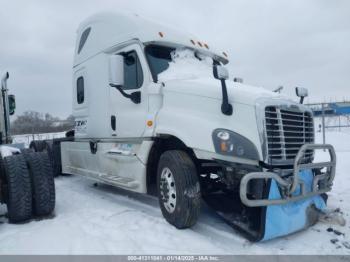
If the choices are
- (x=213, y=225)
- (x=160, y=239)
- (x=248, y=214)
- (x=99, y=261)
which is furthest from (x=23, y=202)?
(x=248, y=214)

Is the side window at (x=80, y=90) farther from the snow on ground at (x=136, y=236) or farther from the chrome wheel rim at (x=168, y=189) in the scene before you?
the chrome wheel rim at (x=168, y=189)

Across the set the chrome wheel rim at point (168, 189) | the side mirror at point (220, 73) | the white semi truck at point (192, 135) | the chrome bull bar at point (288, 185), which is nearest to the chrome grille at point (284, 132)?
the white semi truck at point (192, 135)

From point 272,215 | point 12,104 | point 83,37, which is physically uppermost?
point 83,37

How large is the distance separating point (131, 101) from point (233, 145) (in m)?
2.33

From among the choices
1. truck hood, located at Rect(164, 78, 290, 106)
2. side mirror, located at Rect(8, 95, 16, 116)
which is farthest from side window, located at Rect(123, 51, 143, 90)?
side mirror, located at Rect(8, 95, 16, 116)

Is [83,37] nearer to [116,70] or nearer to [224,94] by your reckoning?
[116,70]

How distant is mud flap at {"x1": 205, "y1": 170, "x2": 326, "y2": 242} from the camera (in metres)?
3.59

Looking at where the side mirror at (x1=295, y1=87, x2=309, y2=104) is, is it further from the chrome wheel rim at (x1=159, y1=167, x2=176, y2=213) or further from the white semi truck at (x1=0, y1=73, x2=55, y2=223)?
the white semi truck at (x1=0, y1=73, x2=55, y2=223)

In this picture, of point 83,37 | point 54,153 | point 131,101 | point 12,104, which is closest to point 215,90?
point 131,101

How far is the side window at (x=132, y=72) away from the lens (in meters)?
5.16

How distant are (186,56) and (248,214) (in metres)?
2.94

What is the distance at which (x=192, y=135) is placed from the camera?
4.04 m

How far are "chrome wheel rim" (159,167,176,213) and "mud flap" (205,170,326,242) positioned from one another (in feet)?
2.20

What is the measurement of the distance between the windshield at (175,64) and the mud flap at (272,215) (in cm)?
210
